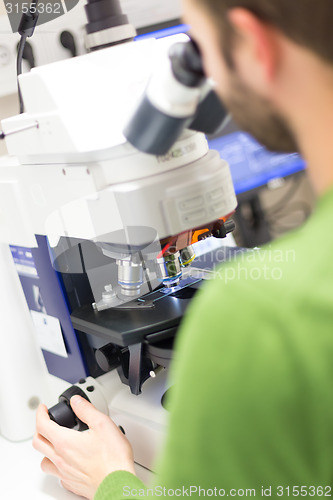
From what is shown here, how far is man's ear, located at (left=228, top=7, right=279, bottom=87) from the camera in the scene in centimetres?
50

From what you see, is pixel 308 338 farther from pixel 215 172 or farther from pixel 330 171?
pixel 215 172

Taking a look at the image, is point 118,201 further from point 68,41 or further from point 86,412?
point 68,41

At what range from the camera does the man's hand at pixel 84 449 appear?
85cm

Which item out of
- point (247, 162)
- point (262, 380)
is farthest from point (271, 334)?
point (247, 162)

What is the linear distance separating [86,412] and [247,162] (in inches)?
46.9

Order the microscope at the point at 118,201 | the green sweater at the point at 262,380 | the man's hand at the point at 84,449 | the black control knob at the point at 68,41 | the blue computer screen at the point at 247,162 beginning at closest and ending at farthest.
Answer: the green sweater at the point at 262,380 < the microscope at the point at 118,201 < the man's hand at the point at 84,449 < the black control knob at the point at 68,41 < the blue computer screen at the point at 247,162

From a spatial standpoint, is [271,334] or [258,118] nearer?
[271,334]

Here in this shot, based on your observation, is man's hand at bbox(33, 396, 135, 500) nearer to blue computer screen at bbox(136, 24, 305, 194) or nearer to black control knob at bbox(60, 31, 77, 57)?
black control knob at bbox(60, 31, 77, 57)

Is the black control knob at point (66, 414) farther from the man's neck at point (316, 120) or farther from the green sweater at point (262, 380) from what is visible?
the man's neck at point (316, 120)

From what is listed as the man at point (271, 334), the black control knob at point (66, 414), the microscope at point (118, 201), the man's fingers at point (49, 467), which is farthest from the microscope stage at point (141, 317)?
the man at point (271, 334)

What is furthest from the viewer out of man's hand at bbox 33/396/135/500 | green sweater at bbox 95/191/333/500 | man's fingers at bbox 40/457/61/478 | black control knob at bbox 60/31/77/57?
black control knob at bbox 60/31/77/57

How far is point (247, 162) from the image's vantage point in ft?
6.33

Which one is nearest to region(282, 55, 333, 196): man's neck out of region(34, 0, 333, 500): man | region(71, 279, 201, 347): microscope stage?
region(34, 0, 333, 500): man

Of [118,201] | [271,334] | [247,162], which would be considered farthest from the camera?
[247,162]
